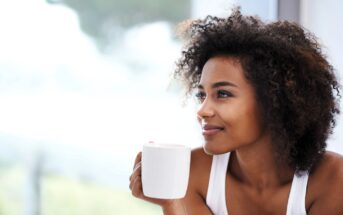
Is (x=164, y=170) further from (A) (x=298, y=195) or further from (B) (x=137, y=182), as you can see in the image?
(A) (x=298, y=195)

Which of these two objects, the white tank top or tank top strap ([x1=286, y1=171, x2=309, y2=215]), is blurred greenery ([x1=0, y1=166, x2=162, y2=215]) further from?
tank top strap ([x1=286, y1=171, x2=309, y2=215])

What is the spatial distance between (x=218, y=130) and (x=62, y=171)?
0.46 meters

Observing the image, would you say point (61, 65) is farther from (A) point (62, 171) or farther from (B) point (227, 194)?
(B) point (227, 194)

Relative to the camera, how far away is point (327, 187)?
85 cm

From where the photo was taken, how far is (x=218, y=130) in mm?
791

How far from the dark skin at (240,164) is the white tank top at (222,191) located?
11 mm

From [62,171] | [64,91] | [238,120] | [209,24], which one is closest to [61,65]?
[64,91]

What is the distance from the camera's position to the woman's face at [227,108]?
787mm

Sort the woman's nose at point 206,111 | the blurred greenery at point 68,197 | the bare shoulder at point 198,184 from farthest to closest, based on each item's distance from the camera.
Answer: the blurred greenery at point 68,197
the bare shoulder at point 198,184
the woman's nose at point 206,111

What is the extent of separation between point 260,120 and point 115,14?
49cm

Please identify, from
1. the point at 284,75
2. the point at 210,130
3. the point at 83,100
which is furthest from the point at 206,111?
the point at 83,100

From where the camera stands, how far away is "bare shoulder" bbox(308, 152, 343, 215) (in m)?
0.83

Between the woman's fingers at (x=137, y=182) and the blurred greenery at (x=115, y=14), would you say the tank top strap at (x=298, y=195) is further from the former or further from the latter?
the blurred greenery at (x=115, y=14)

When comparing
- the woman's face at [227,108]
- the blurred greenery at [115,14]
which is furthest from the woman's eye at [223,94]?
the blurred greenery at [115,14]
